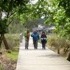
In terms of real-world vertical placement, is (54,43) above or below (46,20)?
below

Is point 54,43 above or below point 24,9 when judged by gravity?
below

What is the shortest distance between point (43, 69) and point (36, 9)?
34.9 ft

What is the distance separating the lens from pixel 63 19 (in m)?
22.8

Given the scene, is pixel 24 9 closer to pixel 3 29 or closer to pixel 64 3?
pixel 3 29

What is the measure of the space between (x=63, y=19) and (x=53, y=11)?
395 cm

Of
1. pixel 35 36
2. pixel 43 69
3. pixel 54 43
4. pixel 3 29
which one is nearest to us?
pixel 43 69

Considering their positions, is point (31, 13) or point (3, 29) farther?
point (31, 13)

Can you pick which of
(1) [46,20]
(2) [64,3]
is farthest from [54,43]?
(2) [64,3]

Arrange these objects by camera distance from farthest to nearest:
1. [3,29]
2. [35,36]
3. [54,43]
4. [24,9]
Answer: [54,43], [35,36], [24,9], [3,29]

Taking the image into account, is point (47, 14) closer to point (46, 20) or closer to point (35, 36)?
point (46, 20)

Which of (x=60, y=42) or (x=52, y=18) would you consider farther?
(x=60, y=42)

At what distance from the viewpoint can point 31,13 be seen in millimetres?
26656

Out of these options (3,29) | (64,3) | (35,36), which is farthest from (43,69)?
(35,36)

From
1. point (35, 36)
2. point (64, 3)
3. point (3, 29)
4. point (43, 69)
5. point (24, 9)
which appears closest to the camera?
point (43, 69)
